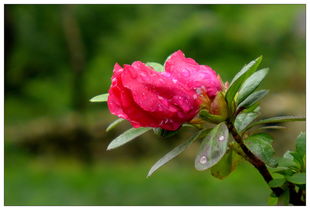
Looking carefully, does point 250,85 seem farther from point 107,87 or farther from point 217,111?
point 107,87

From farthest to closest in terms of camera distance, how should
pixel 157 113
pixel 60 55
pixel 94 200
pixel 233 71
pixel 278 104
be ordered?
1. pixel 60 55
2. pixel 278 104
3. pixel 233 71
4. pixel 94 200
5. pixel 157 113

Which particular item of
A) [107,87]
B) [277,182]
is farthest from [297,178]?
[107,87]

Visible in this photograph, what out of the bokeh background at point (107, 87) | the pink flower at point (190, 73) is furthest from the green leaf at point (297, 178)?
the bokeh background at point (107, 87)

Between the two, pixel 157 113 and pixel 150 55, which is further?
pixel 150 55

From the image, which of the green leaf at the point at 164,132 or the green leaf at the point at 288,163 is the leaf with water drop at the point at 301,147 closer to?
the green leaf at the point at 288,163

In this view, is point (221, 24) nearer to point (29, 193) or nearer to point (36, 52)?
point (36, 52)

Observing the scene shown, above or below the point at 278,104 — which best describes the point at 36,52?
above

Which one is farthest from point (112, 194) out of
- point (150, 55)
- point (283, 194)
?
point (283, 194)
